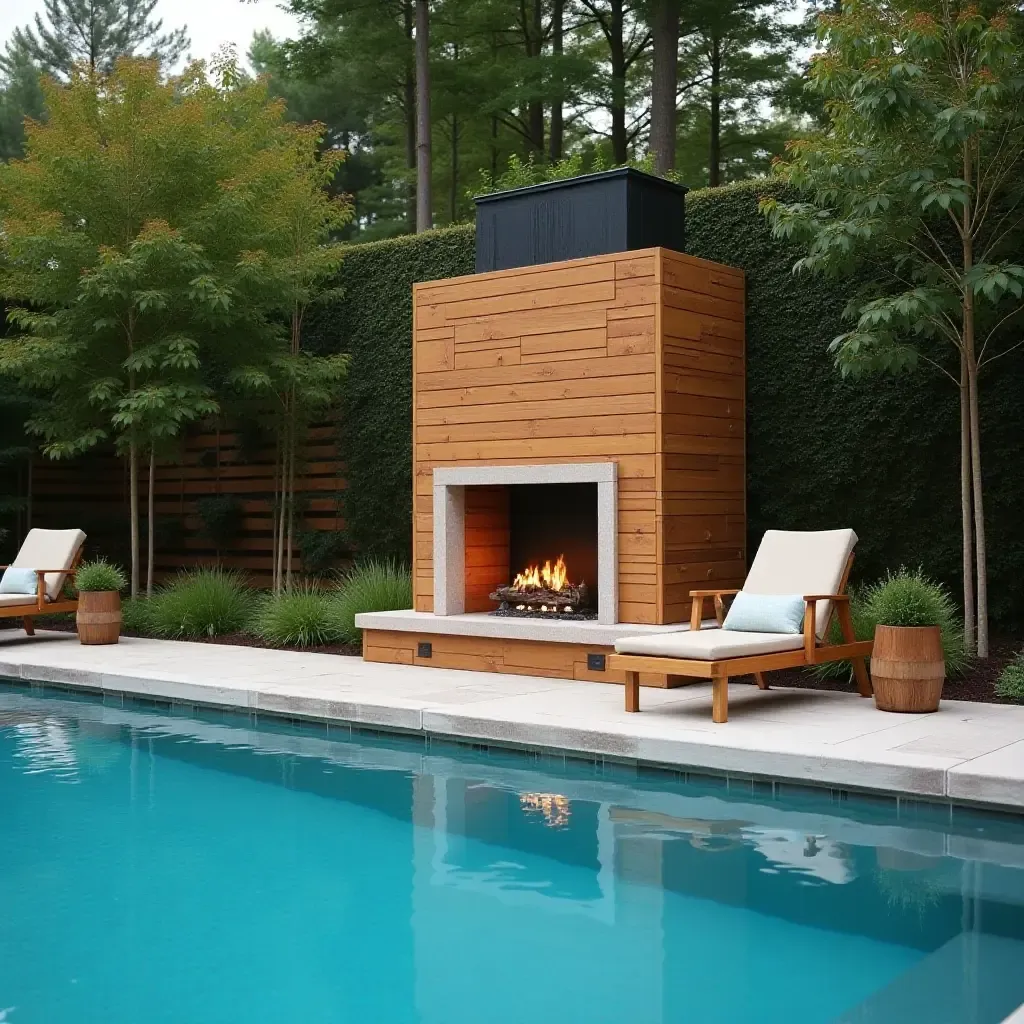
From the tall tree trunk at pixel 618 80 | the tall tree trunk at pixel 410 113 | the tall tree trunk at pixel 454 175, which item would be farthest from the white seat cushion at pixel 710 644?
the tall tree trunk at pixel 454 175

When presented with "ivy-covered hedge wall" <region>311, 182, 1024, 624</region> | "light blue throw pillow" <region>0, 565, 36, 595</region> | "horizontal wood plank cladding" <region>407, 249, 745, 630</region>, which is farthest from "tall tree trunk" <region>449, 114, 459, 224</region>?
"horizontal wood plank cladding" <region>407, 249, 745, 630</region>

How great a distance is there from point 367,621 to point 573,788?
3.81 meters

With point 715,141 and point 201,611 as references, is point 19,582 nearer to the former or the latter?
point 201,611

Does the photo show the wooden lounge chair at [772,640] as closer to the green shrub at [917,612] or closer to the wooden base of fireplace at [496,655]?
the green shrub at [917,612]

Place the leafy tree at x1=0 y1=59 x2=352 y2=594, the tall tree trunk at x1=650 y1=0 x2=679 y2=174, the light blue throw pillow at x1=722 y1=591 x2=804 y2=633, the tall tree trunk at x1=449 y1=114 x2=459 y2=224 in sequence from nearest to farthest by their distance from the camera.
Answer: the light blue throw pillow at x1=722 y1=591 x2=804 y2=633 → the leafy tree at x1=0 y1=59 x2=352 y2=594 → the tall tree trunk at x1=650 y1=0 x2=679 y2=174 → the tall tree trunk at x1=449 y1=114 x2=459 y2=224

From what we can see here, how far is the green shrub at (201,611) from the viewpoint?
10.9m

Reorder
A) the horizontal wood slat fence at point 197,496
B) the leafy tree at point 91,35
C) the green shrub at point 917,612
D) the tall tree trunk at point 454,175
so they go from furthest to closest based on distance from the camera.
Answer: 1. the leafy tree at point 91,35
2. the tall tree trunk at point 454,175
3. the horizontal wood slat fence at point 197,496
4. the green shrub at point 917,612

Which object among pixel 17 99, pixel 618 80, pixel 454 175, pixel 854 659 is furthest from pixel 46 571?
pixel 17 99

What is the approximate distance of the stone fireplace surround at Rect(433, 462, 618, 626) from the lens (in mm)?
8125

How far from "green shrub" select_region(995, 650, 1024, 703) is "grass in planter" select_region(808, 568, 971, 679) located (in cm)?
37

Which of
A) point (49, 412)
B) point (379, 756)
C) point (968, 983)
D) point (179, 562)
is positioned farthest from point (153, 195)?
point (968, 983)

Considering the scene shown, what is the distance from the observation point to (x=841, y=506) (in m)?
8.91

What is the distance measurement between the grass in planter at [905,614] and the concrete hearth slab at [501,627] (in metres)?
0.91

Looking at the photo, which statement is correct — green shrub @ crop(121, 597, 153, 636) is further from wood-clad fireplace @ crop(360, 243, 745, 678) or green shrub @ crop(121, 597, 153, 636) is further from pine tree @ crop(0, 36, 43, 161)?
pine tree @ crop(0, 36, 43, 161)
